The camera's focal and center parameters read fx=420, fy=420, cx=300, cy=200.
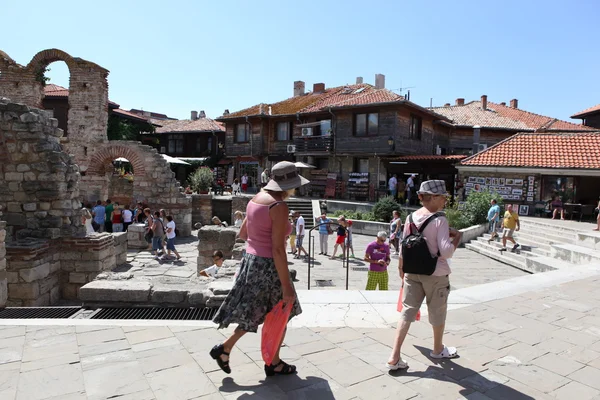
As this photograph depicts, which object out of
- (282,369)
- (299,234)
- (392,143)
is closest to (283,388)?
(282,369)

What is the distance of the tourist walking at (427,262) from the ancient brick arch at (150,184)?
51.6 feet

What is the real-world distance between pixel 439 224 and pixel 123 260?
9.50 meters

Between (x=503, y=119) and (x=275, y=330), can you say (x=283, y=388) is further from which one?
(x=503, y=119)

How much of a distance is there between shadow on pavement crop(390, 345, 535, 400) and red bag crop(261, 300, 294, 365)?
99 cm

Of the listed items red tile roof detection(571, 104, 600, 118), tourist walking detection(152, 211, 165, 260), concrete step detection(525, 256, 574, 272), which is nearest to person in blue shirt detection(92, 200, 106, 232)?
tourist walking detection(152, 211, 165, 260)

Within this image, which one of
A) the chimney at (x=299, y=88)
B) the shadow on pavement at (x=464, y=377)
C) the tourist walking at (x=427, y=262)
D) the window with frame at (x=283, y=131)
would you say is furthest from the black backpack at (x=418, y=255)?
the chimney at (x=299, y=88)

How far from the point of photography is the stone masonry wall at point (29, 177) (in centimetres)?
827

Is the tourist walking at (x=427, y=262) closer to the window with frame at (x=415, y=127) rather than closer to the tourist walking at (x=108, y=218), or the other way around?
the tourist walking at (x=108, y=218)

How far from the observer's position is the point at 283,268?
3057 millimetres

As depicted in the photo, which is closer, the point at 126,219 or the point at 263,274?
the point at 263,274

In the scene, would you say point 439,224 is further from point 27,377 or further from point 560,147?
point 560,147

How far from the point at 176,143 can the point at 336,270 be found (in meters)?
31.9

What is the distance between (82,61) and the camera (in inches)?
712

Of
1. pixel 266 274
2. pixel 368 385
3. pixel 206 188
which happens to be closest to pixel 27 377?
pixel 266 274
